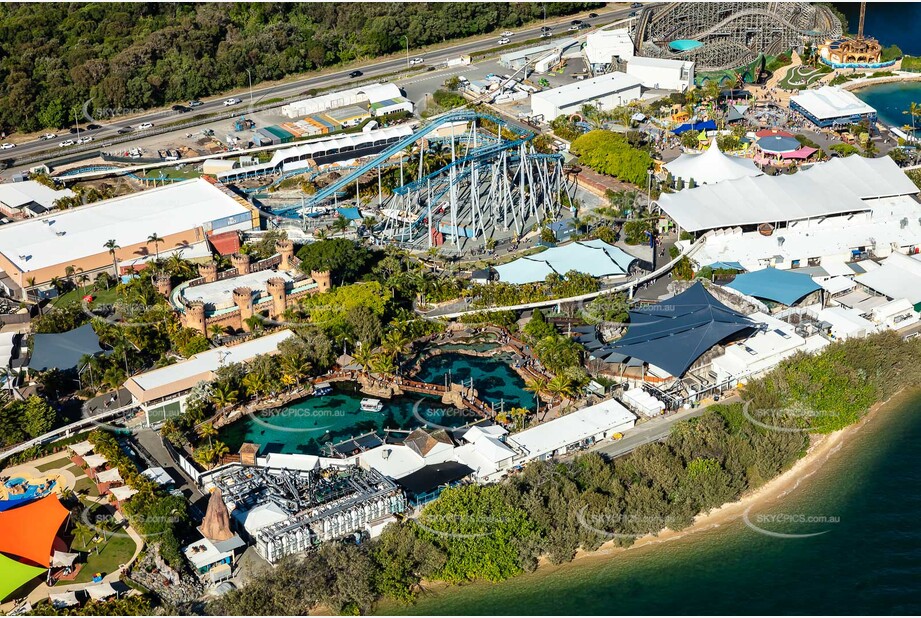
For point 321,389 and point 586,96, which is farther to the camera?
point 586,96

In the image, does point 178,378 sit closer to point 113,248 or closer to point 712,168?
point 113,248

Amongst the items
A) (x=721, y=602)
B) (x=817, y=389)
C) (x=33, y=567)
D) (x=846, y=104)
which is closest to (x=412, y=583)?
(x=721, y=602)

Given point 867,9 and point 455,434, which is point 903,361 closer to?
point 455,434

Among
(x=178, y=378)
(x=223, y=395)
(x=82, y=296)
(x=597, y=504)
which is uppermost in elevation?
(x=82, y=296)

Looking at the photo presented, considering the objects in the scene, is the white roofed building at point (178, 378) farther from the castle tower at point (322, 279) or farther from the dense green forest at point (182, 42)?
the dense green forest at point (182, 42)

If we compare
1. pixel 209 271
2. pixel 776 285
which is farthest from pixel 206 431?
→ pixel 776 285

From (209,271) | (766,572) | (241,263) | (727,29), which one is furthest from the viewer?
(727,29)
